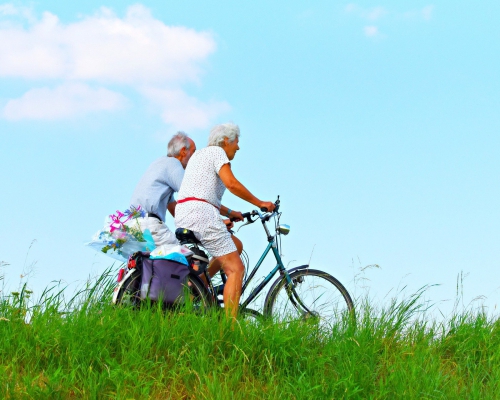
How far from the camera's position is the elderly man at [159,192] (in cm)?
827

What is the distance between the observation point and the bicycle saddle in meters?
7.04

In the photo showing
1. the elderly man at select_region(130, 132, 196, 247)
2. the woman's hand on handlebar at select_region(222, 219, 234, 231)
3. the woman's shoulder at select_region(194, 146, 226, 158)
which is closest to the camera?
the woman's shoulder at select_region(194, 146, 226, 158)

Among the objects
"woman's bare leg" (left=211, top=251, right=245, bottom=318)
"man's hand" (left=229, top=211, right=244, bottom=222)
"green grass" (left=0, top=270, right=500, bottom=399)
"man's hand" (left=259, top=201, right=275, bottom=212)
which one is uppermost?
"man's hand" (left=259, top=201, right=275, bottom=212)

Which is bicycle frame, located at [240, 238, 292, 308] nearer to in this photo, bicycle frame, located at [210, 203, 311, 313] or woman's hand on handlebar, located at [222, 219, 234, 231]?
bicycle frame, located at [210, 203, 311, 313]

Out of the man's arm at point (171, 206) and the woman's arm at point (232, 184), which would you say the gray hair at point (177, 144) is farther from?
the woman's arm at point (232, 184)

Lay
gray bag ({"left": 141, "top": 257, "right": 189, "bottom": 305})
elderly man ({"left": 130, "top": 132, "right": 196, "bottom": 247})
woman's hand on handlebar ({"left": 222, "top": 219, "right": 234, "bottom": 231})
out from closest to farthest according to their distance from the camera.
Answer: gray bag ({"left": 141, "top": 257, "right": 189, "bottom": 305})
woman's hand on handlebar ({"left": 222, "top": 219, "right": 234, "bottom": 231})
elderly man ({"left": 130, "top": 132, "right": 196, "bottom": 247})

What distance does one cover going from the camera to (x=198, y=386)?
5.46m

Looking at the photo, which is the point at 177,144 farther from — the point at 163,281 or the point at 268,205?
the point at 163,281

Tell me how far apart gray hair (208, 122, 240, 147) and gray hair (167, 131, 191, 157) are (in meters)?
1.52

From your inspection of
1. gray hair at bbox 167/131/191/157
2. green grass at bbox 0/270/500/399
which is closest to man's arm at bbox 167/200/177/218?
gray hair at bbox 167/131/191/157

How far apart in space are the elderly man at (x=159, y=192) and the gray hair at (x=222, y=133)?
50.8 inches

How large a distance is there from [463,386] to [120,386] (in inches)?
112

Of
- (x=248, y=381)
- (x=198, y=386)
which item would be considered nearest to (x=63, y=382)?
(x=198, y=386)

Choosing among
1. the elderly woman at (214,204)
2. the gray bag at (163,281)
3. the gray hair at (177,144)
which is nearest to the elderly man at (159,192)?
the gray hair at (177,144)
